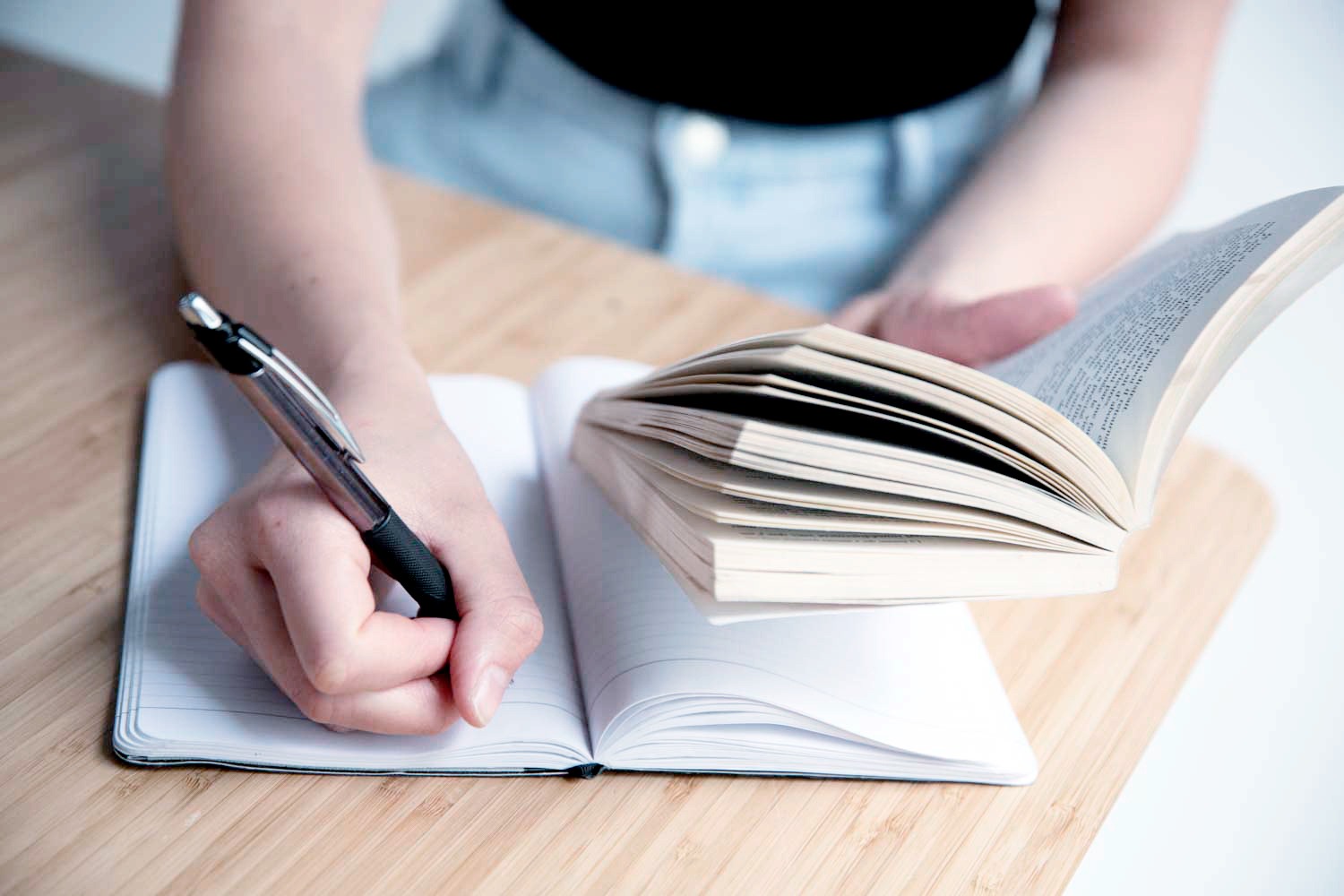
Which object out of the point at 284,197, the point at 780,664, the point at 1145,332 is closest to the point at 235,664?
the point at 780,664

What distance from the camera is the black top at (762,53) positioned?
1.08 metres

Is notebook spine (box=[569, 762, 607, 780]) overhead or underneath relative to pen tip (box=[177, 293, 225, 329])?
underneath

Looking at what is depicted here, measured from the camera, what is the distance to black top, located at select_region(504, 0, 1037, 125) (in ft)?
3.54

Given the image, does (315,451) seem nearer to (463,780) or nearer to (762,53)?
(463,780)

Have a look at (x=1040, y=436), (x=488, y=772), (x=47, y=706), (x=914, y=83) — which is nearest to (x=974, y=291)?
(x=914, y=83)

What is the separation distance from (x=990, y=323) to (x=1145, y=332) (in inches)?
6.0

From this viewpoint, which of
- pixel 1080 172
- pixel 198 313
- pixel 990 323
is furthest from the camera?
pixel 1080 172

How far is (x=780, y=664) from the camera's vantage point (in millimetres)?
537

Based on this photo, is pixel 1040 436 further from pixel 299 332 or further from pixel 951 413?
pixel 299 332

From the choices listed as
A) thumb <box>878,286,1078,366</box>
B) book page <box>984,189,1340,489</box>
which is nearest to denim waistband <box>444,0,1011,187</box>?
thumb <box>878,286,1078,366</box>

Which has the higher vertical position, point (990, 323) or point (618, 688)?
point (990, 323)

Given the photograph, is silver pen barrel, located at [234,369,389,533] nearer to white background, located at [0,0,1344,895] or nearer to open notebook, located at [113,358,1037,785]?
open notebook, located at [113,358,1037,785]

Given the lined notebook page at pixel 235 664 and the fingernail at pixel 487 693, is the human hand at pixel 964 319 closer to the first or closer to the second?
the lined notebook page at pixel 235 664

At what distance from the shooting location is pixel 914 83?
1.10 m
